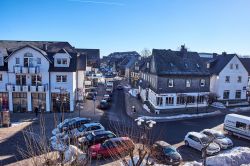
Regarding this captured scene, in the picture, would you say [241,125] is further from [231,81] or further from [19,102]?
[19,102]

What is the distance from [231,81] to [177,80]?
43.5 ft

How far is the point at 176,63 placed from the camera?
1545 inches

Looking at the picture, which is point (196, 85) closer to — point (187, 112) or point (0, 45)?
point (187, 112)

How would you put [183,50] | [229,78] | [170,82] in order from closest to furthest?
[170,82], [183,50], [229,78]

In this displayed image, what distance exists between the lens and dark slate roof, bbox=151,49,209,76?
1484 inches

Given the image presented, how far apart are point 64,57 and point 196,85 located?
71.5 ft

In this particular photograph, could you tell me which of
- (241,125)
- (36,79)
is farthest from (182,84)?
(36,79)

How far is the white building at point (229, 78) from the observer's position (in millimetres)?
43500

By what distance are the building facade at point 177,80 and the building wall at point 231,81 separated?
488cm

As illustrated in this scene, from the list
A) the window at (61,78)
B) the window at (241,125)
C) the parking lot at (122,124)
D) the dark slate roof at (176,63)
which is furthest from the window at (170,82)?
the window at (61,78)

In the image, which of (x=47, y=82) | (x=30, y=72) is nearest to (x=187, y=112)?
(x=47, y=82)

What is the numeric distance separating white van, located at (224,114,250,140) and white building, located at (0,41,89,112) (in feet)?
71.5

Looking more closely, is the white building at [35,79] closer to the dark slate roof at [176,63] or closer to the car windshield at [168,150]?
the dark slate roof at [176,63]

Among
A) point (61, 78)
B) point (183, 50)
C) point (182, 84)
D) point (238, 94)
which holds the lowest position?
point (238, 94)
